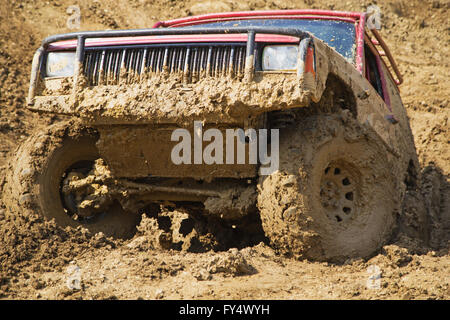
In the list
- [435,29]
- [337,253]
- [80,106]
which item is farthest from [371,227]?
[435,29]

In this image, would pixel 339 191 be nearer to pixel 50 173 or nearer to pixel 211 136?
pixel 211 136

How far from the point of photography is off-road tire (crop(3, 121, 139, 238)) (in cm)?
480

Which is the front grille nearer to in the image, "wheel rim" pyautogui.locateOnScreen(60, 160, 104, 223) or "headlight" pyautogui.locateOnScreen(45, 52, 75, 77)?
"headlight" pyautogui.locateOnScreen(45, 52, 75, 77)

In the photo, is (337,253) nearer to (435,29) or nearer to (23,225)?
(23,225)

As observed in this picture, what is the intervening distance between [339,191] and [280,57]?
4.04ft

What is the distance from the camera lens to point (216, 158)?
447 cm

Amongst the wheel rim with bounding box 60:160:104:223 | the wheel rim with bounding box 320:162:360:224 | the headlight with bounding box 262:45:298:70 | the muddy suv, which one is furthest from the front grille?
the wheel rim with bounding box 320:162:360:224

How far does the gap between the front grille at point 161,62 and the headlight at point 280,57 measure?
16 cm

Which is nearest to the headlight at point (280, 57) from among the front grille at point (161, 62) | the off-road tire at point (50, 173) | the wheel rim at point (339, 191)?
the front grille at point (161, 62)

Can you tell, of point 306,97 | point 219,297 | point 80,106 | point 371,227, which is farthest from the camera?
point 371,227

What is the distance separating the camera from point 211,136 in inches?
171

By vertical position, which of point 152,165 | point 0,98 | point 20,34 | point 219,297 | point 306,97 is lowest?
point 219,297

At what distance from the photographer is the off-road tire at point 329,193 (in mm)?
4434

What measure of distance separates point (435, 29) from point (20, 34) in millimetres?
8026
